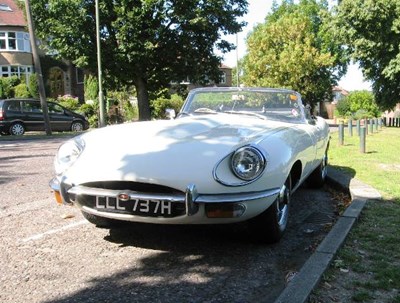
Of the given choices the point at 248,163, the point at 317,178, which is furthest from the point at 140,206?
the point at 317,178

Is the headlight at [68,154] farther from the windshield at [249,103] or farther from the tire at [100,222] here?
the windshield at [249,103]

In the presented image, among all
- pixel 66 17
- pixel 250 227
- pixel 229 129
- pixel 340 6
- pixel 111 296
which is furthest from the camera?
pixel 340 6

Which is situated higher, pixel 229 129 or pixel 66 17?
pixel 66 17

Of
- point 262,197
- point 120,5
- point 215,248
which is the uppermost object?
point 120,5

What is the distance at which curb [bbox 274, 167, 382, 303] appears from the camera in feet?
9.32

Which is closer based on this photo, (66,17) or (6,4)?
(66,17)

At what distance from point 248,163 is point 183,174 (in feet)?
1.73

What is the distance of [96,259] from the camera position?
362 cm

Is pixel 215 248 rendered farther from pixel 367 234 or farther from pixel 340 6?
pixel 340 6

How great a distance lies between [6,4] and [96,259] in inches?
1890

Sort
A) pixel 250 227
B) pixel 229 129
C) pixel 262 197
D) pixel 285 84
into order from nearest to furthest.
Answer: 1. pixel 262 197
2. pixel 250 227
3. pixel 229 129
4. pixel 285 84

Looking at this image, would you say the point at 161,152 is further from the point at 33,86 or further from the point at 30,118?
the point at 33,86

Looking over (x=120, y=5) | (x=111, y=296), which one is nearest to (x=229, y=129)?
(x=111, y=296)

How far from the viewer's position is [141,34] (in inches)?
1002
